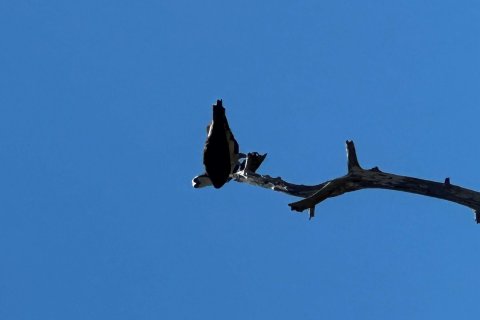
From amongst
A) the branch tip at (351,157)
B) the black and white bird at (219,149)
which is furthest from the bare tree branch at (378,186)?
the black and white bird at (219,149)

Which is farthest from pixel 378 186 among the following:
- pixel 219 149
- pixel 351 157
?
pixel 219 149

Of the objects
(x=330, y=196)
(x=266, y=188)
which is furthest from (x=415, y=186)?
(x=266, y=188)

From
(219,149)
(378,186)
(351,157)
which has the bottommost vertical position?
(378,186)

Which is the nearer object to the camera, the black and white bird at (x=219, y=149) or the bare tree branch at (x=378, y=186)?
the bare tree branch at (x=378, y=186)

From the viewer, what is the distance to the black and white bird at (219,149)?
12125 mm

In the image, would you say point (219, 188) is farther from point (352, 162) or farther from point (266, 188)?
point (352, 162)

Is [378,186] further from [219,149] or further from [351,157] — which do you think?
[219,149]

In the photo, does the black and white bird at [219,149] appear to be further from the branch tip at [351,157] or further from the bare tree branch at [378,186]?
the branch tip at [351,157]

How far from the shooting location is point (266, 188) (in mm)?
12914

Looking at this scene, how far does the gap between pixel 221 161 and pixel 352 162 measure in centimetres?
258

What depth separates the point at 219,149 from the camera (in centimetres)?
1239

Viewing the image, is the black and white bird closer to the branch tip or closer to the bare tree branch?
the bare tree branch

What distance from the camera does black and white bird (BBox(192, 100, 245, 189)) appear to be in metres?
12.1

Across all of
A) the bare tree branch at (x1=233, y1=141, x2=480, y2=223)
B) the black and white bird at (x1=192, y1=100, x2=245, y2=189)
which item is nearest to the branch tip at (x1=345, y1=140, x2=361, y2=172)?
the bare tree branch at (x1=233, y1=141, x2=480, y2=223)
